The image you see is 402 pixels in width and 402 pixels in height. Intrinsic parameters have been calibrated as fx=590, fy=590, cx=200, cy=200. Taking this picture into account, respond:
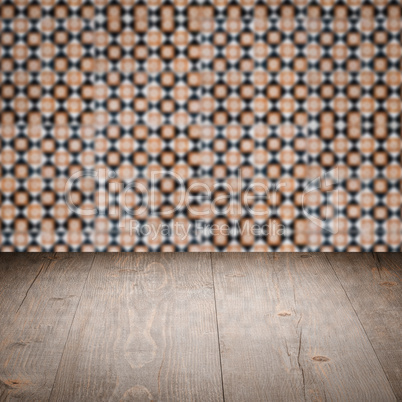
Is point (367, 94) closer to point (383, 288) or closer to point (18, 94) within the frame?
Result: point (383, 288)

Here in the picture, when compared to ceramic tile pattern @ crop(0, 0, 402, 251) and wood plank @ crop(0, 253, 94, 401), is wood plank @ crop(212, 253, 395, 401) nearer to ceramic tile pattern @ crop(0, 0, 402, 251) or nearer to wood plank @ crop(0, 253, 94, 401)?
ceramic tile pattern @ crop(0, 0, 402, 251)

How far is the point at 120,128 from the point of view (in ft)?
8.46

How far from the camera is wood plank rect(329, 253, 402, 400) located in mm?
1644

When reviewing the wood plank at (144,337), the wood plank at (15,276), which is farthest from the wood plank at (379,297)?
the wood plank at (15,276)

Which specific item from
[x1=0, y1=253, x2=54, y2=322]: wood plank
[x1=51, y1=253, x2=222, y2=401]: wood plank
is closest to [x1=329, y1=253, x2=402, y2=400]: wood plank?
[x1=51, y1=253, x2=222, y2=401]: wood plank

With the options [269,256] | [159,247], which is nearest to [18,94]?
[159,247]

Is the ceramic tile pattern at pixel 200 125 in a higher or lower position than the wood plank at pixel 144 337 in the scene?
higher

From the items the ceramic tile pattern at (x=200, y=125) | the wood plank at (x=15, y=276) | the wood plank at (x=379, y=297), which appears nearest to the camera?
the wood plank at (x=379, y=297)

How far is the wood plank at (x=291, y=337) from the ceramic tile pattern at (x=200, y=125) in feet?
1.00

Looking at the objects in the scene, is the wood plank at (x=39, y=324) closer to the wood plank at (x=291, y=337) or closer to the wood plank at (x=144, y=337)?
the wood plank at (x=144, y=337)

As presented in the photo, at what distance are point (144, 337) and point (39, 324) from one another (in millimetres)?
351

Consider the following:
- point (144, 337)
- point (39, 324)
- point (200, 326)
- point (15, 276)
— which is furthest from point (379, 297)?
point (15, 276)

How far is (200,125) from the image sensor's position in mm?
2584

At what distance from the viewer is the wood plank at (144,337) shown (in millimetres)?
1482
